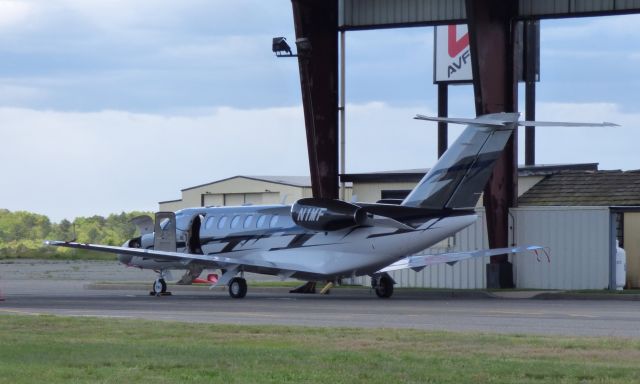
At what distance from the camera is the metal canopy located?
3953 centimetres

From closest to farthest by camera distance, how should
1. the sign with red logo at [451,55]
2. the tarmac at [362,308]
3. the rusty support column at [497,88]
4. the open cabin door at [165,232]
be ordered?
the tarmac at [362,308], the rusty support column at [497,88], the open cabin door at [165,232], the sign with red logo at [451,55]

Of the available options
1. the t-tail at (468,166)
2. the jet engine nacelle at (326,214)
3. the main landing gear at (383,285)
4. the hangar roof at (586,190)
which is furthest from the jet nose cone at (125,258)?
the hangar roof at (586,190)

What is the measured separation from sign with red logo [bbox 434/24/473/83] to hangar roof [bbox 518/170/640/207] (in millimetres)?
10835

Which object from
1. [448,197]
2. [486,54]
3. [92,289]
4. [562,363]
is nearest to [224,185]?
[92,289]

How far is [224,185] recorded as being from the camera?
70000 millimetres

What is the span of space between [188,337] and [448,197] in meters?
14.8

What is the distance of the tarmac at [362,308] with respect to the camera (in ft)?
73.3

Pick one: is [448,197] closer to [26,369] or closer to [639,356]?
[639,356]

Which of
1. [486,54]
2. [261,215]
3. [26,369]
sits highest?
[486,54]

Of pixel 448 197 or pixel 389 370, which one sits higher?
pixel 448 197

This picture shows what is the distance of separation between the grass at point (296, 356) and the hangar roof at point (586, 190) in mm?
21333

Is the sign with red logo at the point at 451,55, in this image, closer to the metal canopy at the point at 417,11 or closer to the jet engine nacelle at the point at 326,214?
the metal canopy at the point at 417,11

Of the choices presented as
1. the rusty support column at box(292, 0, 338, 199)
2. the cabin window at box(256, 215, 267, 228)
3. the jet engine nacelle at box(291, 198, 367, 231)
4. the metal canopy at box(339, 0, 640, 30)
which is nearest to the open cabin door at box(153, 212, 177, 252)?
the cabin window at box(256, 215, 267, 228)

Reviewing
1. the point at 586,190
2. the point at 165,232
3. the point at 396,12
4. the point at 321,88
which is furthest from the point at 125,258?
the point at 586,190
